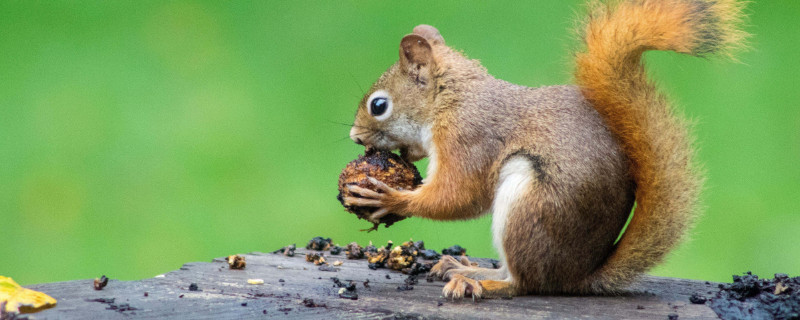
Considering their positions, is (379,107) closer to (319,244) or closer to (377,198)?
(377,198)

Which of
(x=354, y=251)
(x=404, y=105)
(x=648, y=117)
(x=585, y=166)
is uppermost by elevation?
(x=404, y=105)

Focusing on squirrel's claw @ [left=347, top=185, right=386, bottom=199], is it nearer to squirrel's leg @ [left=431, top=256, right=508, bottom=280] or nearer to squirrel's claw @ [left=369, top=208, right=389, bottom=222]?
squirrel's claw @ [left=369, top=208, right=389, bottom=222]

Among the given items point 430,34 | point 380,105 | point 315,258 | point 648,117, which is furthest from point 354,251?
point 648,117

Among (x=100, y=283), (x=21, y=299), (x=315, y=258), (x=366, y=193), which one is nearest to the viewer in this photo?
(x=21, y=299)

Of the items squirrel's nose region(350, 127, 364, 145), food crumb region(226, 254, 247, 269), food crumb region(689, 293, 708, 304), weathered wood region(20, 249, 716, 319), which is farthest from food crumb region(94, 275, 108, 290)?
food crumb region(689, 293, 708, 304)

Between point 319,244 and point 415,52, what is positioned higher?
point 415,52

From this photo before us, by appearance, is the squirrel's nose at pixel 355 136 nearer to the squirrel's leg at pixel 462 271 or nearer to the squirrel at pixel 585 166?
the squirrel at pixel 585 166

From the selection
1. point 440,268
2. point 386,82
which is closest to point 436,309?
point 440,268

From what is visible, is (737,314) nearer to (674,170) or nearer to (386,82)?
(674,170)

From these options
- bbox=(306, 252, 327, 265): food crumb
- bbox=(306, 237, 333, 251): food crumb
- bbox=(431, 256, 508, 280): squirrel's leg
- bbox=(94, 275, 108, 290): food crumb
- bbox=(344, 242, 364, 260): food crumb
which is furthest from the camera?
bbox=(306, 237, 333, 251): food crumb
